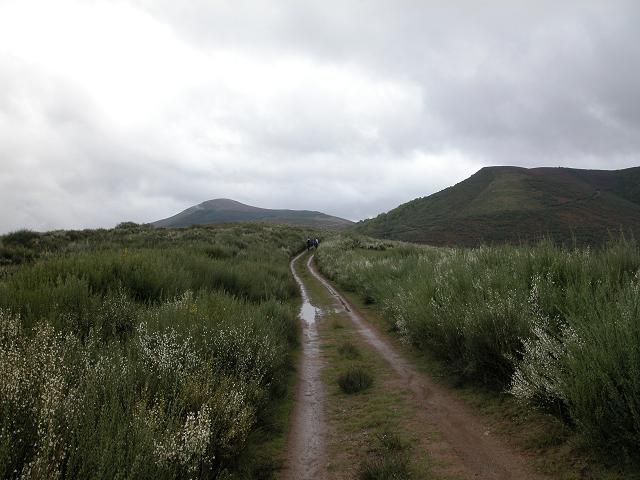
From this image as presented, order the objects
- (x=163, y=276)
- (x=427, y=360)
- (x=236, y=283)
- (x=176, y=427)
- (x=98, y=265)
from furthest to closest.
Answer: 1. (x=236, y=283)
2. (x=163, y=276)
3. (x=98, y=265)
4. (x=427, y=360)
5. (x=176, y=427)

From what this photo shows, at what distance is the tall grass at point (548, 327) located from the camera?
3545 millimetres

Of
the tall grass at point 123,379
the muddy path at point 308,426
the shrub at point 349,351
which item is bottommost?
the muddy path at point 308,426

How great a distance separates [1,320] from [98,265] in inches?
176

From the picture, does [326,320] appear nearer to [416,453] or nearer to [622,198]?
[416,453]

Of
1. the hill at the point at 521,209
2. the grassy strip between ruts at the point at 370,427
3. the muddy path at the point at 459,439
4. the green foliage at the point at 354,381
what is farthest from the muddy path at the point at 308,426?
the hill at the point at 521,209

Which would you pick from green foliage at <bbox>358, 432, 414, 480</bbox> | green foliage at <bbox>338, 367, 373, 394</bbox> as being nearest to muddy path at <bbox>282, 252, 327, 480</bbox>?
green foliage at <bbox>338, 367, 373, 394</bbox>

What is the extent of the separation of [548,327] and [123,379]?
518 cm

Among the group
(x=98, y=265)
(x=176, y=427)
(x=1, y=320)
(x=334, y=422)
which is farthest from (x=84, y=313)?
(x=334, y=422)

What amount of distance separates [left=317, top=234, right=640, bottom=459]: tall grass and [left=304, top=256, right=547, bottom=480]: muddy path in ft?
2.05

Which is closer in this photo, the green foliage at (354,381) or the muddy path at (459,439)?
the muddy path at (459,439)

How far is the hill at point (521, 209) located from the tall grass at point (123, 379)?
149 feet

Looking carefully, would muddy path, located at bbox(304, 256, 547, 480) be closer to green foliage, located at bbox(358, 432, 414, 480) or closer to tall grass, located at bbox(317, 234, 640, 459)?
green foliage, located at bbox(358, 432, 414, 480)

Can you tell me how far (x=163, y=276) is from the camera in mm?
9672

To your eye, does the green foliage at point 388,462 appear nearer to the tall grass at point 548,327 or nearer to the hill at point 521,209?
the tall grass at point 548,327
